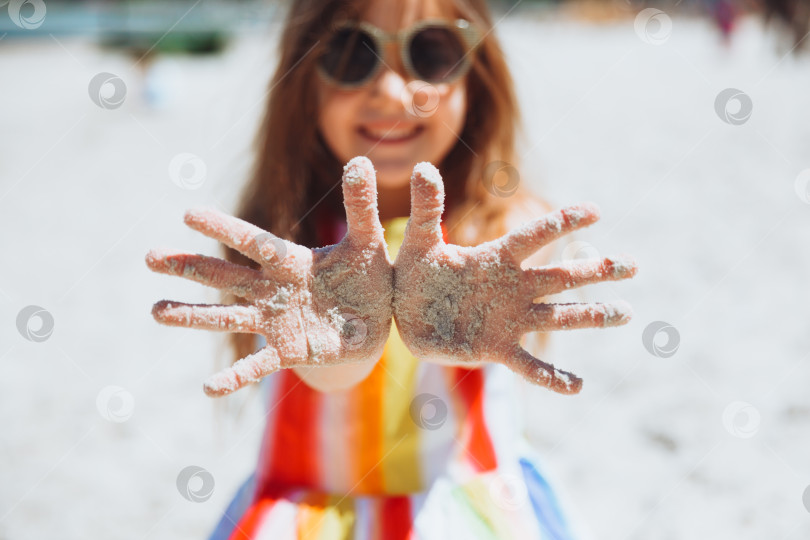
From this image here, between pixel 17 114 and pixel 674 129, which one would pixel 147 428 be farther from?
pixel 17 114

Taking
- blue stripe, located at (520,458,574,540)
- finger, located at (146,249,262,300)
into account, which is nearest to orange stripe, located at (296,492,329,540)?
blue stripe, located at (520,458,574,540)

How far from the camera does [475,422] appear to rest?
161 centimetres

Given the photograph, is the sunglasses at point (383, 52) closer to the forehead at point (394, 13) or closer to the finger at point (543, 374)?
the forehead at point (394, 13)

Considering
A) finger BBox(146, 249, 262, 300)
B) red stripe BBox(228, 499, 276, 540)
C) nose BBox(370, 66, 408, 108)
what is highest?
nose BBox(370, 66, 408, 108)

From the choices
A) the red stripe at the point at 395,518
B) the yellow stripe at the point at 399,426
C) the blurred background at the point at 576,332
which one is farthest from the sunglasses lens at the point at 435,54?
the red stripe at the point at 395,518

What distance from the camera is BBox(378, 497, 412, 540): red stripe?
1398 millimetres

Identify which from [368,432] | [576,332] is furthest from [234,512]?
[576,332]

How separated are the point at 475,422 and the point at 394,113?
765 mm

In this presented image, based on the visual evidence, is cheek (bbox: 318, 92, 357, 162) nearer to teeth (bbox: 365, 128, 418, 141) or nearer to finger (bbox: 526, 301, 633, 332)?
teeth (bbox: 365, 128, 418, 141)

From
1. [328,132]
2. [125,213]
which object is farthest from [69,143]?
[328,132]

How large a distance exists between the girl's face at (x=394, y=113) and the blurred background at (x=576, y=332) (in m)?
0.49

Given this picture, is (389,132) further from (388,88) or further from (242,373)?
(242,373)

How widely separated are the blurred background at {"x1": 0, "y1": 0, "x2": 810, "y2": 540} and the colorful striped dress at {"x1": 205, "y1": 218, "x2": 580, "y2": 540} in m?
0.62

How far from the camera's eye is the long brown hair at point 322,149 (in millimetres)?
1758
